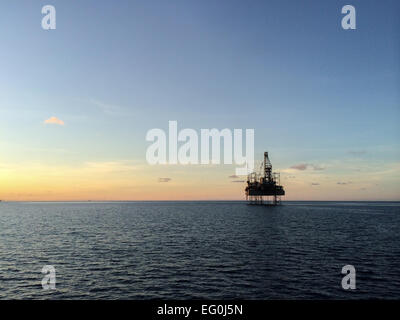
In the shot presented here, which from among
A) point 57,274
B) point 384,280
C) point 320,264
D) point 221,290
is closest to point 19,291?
point 57,274

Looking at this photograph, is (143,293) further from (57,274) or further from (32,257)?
(32,257)

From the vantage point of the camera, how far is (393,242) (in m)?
49.9

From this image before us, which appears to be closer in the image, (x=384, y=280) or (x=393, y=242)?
(x=384, y=280)

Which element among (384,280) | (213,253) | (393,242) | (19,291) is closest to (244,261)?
(213,253)

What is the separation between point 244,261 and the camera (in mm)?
34656
